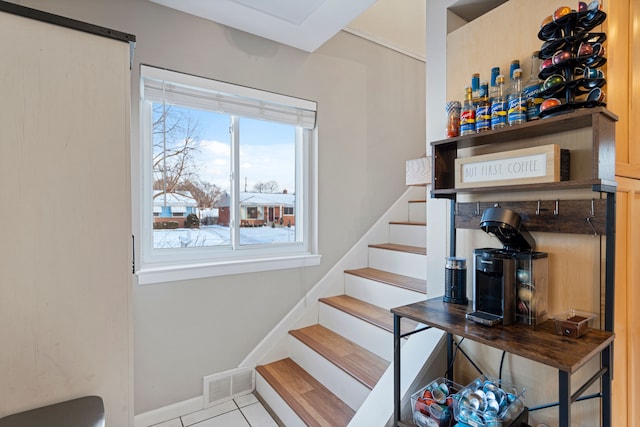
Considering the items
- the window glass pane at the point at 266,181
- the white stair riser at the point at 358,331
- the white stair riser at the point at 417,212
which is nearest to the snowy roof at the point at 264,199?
the window glass pane at the point at 266,181

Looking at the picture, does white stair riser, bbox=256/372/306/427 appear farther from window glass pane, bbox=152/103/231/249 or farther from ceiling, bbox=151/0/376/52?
ceiling, bbox=151/0/376/52

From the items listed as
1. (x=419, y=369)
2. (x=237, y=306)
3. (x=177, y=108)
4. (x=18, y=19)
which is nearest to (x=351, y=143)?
(x=177, y=108)

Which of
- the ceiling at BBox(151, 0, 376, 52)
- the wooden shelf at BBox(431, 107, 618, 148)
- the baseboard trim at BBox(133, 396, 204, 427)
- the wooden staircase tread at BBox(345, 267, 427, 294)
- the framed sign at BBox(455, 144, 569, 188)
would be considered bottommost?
the baseboard trim at BBox(133, 396, 204, 427)

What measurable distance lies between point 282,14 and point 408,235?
2.00 metres

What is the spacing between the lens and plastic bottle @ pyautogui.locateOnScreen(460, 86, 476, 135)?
126cm

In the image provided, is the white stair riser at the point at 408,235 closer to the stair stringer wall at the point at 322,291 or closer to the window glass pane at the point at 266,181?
the stair stringer wall at the point at 322,291

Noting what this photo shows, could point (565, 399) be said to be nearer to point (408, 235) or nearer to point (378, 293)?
point (378, 293)

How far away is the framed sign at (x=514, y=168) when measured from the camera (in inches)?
40.3

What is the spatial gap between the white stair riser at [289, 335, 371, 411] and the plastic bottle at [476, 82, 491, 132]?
55.9 inches

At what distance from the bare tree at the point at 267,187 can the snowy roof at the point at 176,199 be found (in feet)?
1.57

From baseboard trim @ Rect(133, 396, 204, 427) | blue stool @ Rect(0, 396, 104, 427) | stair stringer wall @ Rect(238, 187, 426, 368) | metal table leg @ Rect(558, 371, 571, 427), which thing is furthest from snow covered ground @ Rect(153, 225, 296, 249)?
metal table leg @ Rect(558, 371, 571, 427)

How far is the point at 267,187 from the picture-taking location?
2502 mm

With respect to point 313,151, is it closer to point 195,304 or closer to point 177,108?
point 177,108

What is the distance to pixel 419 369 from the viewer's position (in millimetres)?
1399
